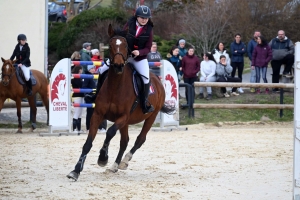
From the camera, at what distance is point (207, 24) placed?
32.2m

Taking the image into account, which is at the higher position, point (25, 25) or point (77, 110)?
point (25, 25)

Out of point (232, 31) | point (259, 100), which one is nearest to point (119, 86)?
point (259, 100)

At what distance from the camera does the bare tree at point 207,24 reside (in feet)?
105

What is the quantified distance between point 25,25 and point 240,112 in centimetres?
840

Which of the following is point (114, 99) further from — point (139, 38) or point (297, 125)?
point (297, 125)

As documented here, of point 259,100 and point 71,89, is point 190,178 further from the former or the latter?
point 259,100

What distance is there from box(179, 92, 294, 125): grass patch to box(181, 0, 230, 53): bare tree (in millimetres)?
9812

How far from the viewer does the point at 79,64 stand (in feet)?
59.7

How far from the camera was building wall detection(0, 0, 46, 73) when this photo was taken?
23828mm

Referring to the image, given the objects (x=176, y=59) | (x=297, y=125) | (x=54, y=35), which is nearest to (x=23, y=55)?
(x=176, y=59)

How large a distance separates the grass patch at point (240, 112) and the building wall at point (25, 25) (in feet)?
18.8

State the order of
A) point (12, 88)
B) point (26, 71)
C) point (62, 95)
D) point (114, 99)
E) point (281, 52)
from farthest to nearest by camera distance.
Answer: point (281, 52)
point (26, 71)
point (12, 88)
point (62, 95)
point (114, 99)

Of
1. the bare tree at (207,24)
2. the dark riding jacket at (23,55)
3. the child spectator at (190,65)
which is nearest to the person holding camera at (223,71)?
the child spectator at (190,65)

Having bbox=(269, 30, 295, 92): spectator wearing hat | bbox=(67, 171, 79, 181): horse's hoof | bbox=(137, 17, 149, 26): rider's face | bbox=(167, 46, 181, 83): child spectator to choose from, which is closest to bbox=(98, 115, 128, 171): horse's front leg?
bbox=(67, 171, 79, 181): horse's hoof
